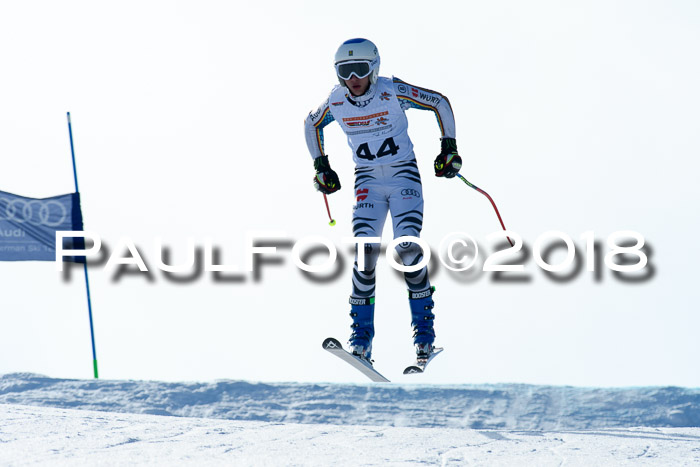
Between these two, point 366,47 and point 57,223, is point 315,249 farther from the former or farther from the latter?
point 57,223

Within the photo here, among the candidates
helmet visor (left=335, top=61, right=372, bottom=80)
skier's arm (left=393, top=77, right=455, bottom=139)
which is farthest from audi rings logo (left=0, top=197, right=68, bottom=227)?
skier's arm (left=393, top=77, right=455, bottom=139)

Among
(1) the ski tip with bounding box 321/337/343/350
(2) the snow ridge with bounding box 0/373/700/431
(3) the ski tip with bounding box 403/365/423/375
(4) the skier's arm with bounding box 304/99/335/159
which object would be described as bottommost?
(2) the snow ridge with bounding box 0/373/700/431

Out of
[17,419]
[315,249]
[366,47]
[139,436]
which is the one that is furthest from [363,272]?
[17,419]

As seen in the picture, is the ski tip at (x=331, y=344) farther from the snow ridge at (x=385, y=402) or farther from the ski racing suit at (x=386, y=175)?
the snow ridge at (x=385, y=402)

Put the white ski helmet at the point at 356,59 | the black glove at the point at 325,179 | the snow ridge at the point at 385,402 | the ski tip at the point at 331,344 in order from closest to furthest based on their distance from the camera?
the ski tip at the point at 331,344 → the white ski helmet at the point at 356,59 → the black glove at the point at 325,179 → the snow ridge at the point at 385,402

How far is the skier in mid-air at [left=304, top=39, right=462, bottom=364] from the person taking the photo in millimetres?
7719

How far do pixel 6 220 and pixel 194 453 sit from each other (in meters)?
9.70

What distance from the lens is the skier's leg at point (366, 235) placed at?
309 inches

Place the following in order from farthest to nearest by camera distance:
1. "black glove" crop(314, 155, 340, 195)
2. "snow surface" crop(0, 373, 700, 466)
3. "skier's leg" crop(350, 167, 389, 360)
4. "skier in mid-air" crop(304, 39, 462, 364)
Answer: "black glove" crop(314, 155, 340, 195) → "skier's leg" crop(350, 167, 389, 360) → "skier in mid-air" crop(304, 39, 462, 364) → "snow surface" crop(0, 373, 700, 466)

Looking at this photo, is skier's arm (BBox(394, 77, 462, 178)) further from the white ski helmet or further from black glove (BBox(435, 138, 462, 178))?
the white ski helmet

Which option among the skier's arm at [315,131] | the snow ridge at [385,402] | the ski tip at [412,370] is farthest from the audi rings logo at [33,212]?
the ski tip at [412,370]

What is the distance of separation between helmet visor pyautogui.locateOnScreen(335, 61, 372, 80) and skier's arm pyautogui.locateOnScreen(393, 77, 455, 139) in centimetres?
37

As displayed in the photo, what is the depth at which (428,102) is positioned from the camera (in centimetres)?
787

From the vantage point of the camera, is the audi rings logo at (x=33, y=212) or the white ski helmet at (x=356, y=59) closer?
the white ski helmet at (x=356, y=59)
